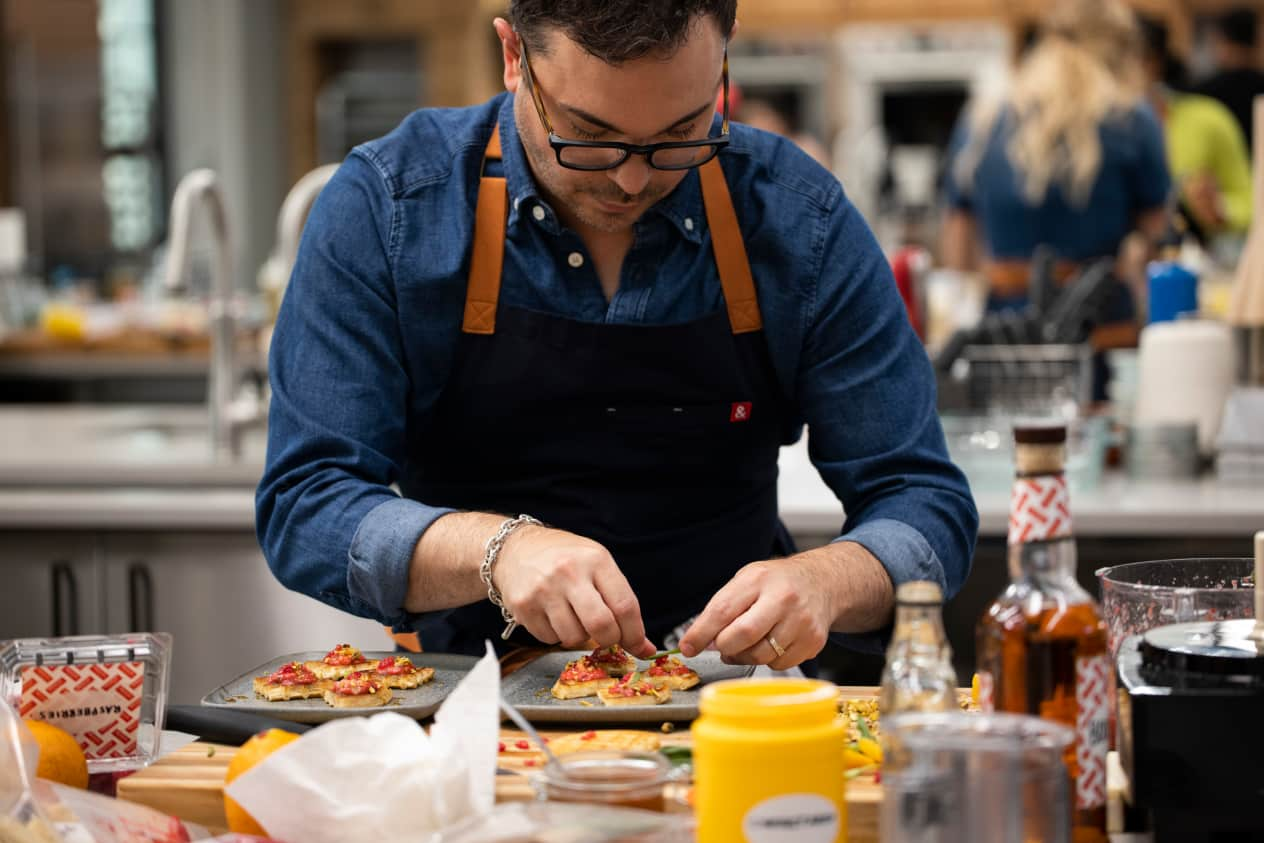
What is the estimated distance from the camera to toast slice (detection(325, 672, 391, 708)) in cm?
145

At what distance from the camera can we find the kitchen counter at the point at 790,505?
2719 mm

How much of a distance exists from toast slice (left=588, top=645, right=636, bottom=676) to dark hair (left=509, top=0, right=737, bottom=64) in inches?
22.3

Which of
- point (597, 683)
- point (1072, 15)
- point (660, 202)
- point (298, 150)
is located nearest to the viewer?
point (597, 683)

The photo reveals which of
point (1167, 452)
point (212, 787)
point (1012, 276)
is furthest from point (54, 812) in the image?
point (1012, 276)

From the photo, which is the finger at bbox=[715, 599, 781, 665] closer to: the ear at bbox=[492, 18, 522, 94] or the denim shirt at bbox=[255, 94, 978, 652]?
the denim shirt at bbox=[255, 94, 978, 652]

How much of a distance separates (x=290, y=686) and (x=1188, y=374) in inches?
82.0

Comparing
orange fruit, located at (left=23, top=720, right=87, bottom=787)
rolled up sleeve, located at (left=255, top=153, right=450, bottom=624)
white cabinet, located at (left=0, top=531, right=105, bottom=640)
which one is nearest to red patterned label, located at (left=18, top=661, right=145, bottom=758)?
orange fruit, located at (left=23, top=720, right=87, bottom=787)

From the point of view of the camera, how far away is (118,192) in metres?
8.48

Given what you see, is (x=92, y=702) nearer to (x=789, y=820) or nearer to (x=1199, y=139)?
(x=789, y=820)

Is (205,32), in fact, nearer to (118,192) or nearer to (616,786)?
(118,192)

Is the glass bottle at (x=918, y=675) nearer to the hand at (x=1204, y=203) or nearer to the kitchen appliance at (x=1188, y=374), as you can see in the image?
the kitchen appliance at (x=1188, y=374)

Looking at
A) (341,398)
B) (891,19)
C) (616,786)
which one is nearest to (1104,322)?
(341,398)

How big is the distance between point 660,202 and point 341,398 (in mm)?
421

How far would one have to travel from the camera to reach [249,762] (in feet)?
3.85
